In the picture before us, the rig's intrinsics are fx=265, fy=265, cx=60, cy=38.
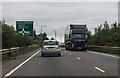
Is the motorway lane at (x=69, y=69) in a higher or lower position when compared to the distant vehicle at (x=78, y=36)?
lower

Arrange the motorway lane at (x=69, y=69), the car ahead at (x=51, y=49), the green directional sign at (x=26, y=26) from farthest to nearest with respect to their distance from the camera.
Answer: the green directional sign at (x=26, y=26), the car ahead at (x=51, y=49), the motorway lane at (x=69, y=69)

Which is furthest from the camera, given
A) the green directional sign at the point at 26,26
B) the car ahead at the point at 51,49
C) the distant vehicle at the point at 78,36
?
the green directional sign at the point at 26,26

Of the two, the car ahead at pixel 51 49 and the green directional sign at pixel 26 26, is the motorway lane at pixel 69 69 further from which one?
the green directional sign at pixel 26 26

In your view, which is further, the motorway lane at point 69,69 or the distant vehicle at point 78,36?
the distant vehicle at point 78,36

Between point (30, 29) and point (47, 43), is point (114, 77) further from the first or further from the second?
point (30, 29)

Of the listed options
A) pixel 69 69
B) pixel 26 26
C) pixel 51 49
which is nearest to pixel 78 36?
pixel 26 26

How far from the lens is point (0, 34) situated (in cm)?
2305

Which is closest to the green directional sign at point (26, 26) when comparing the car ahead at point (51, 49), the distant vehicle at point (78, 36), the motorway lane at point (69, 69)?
the distant vehicle at point (78, 36)

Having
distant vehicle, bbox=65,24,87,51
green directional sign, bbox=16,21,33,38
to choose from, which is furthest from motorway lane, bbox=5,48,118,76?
green directional sign, bbox=16,21,33,38

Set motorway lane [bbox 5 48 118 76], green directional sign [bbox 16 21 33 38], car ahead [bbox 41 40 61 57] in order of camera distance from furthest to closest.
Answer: green directional sign [bbox 16 21 33 38]
car ahead [bbox 41 40 61 57]
motorway lane [bbox 5 48 118 76]

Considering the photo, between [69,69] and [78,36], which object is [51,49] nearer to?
[69,69]

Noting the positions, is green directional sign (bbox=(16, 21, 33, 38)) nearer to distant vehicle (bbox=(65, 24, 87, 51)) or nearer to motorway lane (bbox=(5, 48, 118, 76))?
distant vehicle (bbox=(65, 24, 87, 51))

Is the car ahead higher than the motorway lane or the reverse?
higher

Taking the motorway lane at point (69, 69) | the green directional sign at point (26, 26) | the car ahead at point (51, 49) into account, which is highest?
the green directional sign at point (26, 26)
